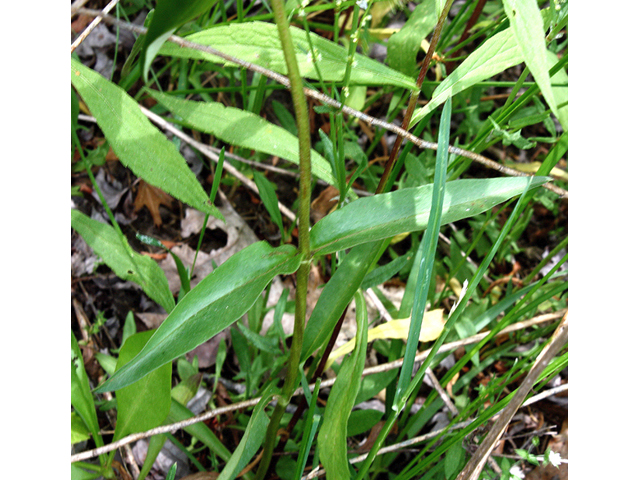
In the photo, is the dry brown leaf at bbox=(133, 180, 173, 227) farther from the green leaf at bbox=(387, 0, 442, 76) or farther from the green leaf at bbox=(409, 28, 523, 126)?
the green leaf at bbox=(409, 28, 523, 126)

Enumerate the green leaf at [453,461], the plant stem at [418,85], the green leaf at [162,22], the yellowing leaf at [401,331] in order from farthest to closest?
the yellowing leaf at [401,331]
the green leaf at [453,461]
the plant stem at [418,85]
the green leaf at [162,22]

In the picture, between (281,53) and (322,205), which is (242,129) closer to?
(281,53)

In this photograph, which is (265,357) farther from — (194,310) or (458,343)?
(194,310)

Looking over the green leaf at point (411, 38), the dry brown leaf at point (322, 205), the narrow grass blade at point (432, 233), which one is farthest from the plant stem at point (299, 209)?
the dry brown leaf at point (322, 205)

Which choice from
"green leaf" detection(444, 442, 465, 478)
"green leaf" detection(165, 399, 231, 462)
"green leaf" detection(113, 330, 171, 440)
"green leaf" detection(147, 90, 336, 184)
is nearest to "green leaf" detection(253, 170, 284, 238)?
"green leaf" detection(147, 90, 336, 184)

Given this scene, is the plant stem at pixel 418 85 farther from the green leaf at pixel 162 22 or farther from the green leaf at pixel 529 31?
the green leaf at pixel 162 22

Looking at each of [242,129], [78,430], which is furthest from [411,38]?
[78,430]
